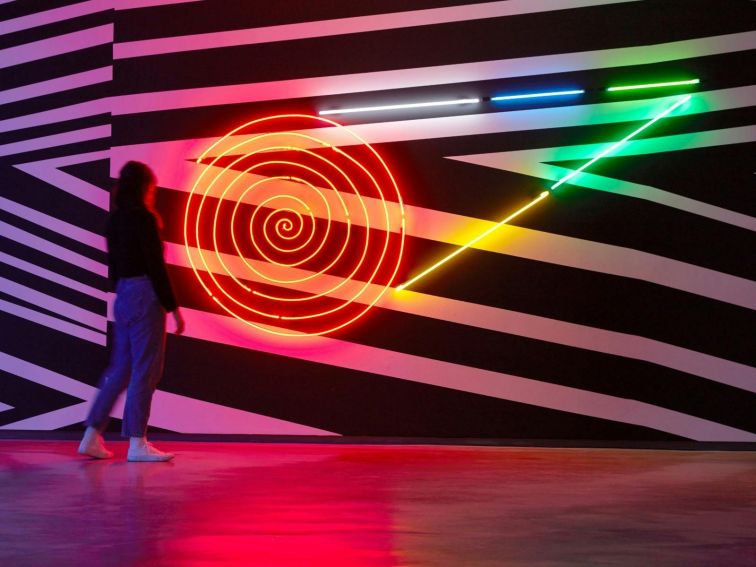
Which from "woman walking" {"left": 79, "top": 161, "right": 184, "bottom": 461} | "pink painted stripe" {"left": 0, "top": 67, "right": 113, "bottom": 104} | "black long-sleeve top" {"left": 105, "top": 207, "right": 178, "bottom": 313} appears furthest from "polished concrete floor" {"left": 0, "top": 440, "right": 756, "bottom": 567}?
"pink painted stripe" {"left": 0, "top": 67, "right": 113, "bottom": 104}

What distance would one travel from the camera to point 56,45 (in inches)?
240

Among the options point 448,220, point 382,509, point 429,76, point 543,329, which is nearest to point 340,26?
point 429,76

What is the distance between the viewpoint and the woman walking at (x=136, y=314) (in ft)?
15.4

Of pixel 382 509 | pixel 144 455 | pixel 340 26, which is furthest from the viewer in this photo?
pixel 340 26

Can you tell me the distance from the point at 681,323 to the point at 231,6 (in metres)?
2.90

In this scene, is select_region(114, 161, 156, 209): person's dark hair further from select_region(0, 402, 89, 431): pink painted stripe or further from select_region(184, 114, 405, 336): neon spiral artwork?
select_region(0, 402, 89, 431): pink painted stripe

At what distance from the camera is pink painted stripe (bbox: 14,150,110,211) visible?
593cm

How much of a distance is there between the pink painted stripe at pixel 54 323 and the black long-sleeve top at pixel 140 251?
3.90ft

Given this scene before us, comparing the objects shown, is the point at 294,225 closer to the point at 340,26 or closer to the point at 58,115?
the point at 340,26

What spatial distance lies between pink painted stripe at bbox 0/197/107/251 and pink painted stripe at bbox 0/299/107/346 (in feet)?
1.50

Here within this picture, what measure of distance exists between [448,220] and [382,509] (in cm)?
241

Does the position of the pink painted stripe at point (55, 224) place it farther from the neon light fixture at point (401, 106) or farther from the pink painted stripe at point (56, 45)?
the neon light fixture at point (401, 106)

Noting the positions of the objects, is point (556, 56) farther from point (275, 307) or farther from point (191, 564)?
point (191, 564)

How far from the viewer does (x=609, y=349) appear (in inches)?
210
